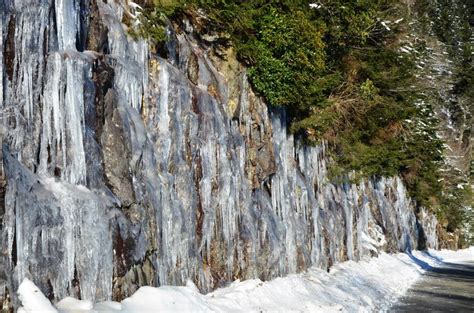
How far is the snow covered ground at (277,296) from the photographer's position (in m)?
9.38

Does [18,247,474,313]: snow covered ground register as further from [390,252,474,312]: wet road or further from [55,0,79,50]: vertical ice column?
[55,0,79,50]: vertical ice column

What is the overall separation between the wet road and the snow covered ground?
0.52 m

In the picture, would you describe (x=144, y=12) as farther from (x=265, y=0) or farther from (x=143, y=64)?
(x=265, y=0)

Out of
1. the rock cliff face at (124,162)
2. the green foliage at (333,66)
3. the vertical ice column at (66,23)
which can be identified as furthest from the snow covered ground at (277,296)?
the green foliage at (333,66)

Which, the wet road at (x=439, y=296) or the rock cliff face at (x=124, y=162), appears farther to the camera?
the wet road at (x=439, y=296)

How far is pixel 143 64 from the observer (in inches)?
522

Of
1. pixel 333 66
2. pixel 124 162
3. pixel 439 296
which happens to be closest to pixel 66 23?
pixel 124 162

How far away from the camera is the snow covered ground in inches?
369

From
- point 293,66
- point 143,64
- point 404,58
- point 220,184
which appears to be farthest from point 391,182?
point 143,64

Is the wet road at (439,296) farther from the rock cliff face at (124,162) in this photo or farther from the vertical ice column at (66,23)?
the vertical ice column at (66,23)

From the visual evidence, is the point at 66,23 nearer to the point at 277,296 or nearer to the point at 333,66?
the point at 277,296

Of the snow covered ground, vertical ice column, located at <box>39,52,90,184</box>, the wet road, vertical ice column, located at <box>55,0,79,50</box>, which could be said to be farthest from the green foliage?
the wet road

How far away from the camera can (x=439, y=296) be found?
22469 millimetres

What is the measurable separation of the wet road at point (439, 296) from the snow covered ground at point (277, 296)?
1.70ft
